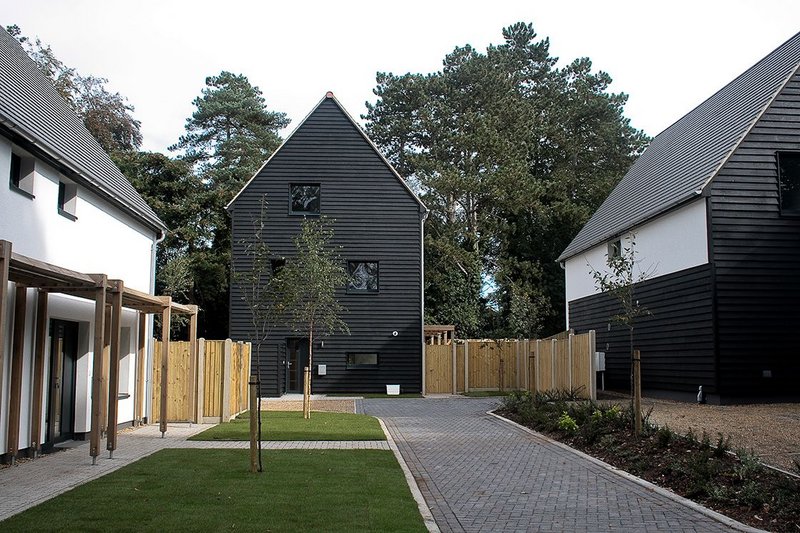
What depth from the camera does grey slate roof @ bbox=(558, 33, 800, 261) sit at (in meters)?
21.0

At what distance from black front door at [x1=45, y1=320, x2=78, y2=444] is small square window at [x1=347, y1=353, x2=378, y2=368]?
54.1ft

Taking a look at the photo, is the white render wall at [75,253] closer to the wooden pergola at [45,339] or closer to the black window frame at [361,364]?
the wooden pergola at [45,339]

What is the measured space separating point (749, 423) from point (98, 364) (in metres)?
11.8

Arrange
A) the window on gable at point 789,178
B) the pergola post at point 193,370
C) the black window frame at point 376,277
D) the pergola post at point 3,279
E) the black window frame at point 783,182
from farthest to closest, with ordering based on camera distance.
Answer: the black window frame at point 376,277
the window on gable at point 789,178
the black window frame at point 783,182
the pergola post at point 193,370
the pergola post at point 3,279

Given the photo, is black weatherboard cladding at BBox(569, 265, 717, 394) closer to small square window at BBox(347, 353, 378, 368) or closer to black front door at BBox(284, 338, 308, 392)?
small square window at BBox(347, 353, 378, 368)

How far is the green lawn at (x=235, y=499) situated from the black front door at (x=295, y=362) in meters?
18.8

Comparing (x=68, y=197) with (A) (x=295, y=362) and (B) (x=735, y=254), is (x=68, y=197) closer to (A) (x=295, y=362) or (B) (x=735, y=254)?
(B) (x=735, y=254)

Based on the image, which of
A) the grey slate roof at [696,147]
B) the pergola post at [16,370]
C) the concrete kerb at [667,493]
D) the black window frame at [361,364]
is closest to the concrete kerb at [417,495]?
the concrete kerb at [667,493]

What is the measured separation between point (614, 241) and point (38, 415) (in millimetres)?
19830

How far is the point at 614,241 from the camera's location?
27.2 meters

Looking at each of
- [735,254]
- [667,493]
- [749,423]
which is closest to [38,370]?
[667,493]

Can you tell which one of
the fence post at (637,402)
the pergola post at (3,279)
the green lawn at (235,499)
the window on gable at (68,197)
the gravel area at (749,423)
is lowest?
the green lawn at (235,499)

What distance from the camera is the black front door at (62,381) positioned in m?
14.0

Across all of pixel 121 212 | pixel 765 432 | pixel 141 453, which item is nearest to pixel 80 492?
pixel 141 453
